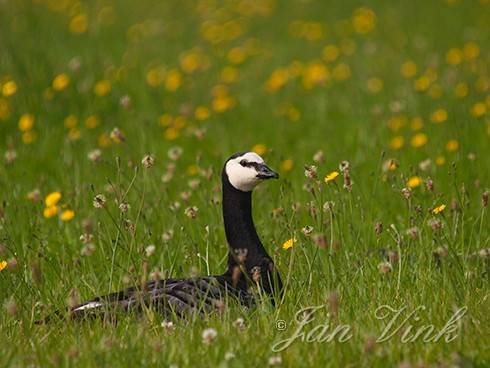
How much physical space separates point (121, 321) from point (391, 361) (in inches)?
48.1

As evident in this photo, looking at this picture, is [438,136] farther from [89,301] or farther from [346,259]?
[89,301]

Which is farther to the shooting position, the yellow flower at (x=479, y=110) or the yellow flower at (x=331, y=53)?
the yellow flower at (x=331, y=53)

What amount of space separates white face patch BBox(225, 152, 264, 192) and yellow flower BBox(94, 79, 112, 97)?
3.91 metres

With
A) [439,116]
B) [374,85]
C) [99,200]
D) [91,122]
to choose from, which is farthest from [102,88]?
[99,200]

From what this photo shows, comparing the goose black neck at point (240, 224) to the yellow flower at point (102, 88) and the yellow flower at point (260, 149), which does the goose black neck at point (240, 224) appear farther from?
the yellow flower at point (102, 88)

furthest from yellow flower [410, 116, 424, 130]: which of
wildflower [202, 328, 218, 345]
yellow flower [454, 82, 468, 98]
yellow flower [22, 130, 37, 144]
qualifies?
wildflower [202, 328, 218, 345]

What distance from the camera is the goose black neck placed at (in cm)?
525

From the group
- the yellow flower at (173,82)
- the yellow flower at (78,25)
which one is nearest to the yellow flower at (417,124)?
the yellow flower at (173,82)

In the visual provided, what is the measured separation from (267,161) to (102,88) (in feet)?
6.95

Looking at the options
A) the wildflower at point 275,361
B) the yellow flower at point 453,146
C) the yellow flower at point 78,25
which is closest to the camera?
the wildflower at point 275,361

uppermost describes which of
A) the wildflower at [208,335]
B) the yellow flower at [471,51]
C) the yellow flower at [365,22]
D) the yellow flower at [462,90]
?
the wildflower at [208,335]

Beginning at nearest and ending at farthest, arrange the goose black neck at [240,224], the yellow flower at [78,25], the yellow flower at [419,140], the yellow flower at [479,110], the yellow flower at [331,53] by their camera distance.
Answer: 1. the goose black neck at [240,224]
2. the yellow flower at [419,140]
3. the yellow flower at [479,110]
4. the yellow flower at [331,53]
5. the yellow flower at [78,25]

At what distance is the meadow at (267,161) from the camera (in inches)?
164

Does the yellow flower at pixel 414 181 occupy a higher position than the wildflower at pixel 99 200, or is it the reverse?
the wildflower at pixel 99 200
